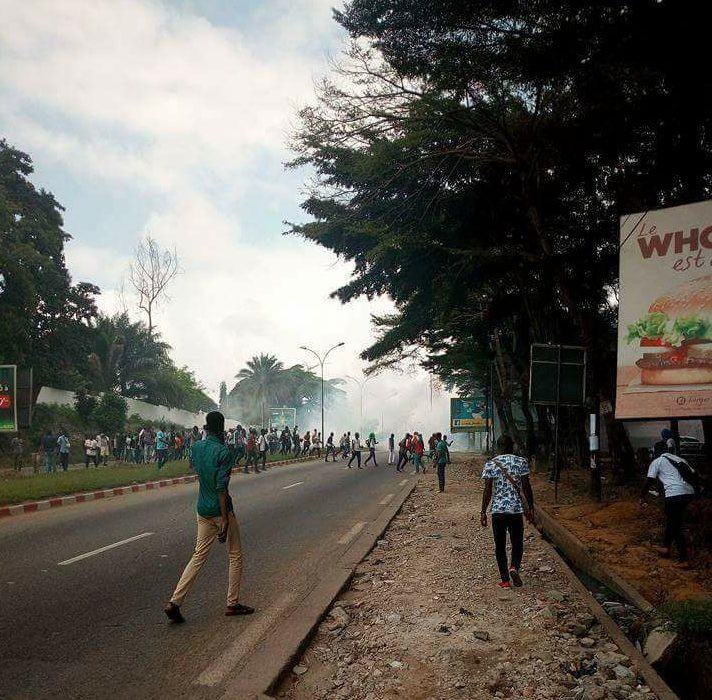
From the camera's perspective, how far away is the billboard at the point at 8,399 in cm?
2112

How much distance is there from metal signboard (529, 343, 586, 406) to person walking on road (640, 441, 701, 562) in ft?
19.0

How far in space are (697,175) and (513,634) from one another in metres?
10.2

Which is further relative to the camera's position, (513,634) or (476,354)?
(476,354)

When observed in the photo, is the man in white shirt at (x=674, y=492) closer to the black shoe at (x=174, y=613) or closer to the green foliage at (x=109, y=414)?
the black shoe at (x=174, y=613)

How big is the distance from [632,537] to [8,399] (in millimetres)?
19472

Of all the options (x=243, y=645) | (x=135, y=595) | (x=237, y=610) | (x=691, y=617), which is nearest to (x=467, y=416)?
(x=135, y=595)

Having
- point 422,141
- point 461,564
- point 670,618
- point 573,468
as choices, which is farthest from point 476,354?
point 670,618

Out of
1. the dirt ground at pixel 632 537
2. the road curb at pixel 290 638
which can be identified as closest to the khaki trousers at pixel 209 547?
the road curb at pixel 290 638

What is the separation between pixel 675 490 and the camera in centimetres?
869

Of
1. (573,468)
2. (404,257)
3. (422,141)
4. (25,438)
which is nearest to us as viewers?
(422,141)

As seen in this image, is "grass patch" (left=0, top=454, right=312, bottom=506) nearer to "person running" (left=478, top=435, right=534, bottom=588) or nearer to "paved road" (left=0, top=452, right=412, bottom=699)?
"paved road" (left=0, top=452, right=412, bottom=699)

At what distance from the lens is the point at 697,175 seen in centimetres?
1205

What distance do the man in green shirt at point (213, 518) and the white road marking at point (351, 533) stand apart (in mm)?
3910

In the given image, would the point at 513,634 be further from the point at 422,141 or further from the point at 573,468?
the point at 573,468
